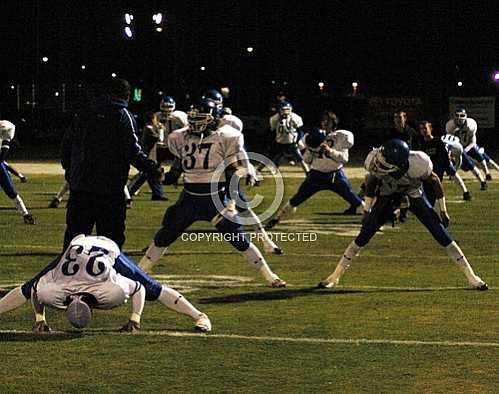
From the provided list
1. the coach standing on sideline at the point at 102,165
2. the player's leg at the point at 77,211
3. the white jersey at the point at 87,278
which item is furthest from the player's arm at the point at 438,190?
the white jersey at the point at 87,278

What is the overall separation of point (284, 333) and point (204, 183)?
7.77 ft

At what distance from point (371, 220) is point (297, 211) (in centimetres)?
852

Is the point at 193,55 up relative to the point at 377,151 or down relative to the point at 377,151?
down

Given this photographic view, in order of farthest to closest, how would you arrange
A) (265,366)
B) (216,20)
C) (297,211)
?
(216,20) < (297,211) < (265,366)

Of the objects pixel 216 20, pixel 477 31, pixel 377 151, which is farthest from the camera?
pixel 216 20

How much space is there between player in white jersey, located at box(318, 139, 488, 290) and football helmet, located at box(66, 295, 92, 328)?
3480 mm

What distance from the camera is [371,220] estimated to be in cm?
1105

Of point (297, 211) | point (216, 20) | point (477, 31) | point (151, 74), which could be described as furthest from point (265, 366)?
point (216, 20)

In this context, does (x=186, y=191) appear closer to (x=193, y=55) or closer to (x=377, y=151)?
(x=377, y=151)

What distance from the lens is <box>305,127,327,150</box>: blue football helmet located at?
16281 millimetres

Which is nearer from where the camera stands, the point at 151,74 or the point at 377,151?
the point at 377,151

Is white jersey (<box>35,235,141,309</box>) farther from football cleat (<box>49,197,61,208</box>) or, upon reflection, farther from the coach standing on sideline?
football cleat (<box>49,197,61,208</box>)

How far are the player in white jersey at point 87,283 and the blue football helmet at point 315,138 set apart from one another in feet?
26.4

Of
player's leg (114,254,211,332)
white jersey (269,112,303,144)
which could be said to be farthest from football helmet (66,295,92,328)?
white jersey (269,112,303,144)
